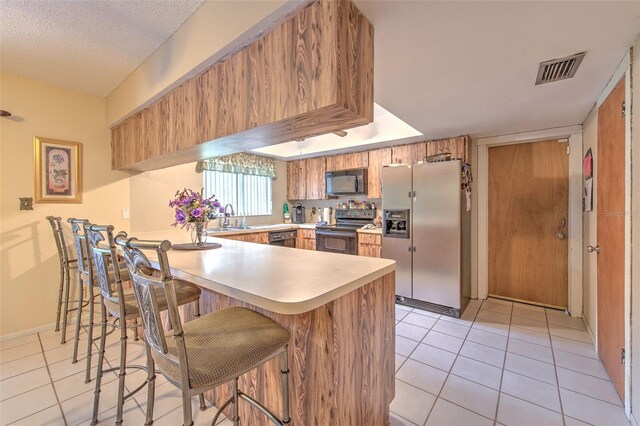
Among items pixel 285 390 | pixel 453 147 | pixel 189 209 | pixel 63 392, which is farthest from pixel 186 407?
pixel 453 147

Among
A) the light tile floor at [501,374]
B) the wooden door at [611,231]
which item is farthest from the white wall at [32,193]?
the wooden door at [611,231]

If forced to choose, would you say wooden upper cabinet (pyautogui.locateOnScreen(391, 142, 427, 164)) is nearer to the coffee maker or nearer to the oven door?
the oven door

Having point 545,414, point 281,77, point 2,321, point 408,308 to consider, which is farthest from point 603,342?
point 2,321

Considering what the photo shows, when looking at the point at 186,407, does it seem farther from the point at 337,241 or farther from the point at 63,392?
the point at 337,241

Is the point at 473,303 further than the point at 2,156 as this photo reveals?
Yes

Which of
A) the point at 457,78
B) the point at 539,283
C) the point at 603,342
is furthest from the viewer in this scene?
the point at 539,283

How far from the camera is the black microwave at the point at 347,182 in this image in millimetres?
4246

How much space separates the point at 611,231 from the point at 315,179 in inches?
149

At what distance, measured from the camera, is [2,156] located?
8.18ft

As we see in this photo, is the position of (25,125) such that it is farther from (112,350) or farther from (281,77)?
(281,77)

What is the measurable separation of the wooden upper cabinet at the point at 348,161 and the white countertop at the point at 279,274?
2649 millimetres

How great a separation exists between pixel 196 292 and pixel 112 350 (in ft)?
4.56

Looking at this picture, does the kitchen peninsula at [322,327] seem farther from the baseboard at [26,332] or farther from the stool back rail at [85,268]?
the baseboard at [26,332]

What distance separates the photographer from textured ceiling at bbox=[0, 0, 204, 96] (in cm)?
168
